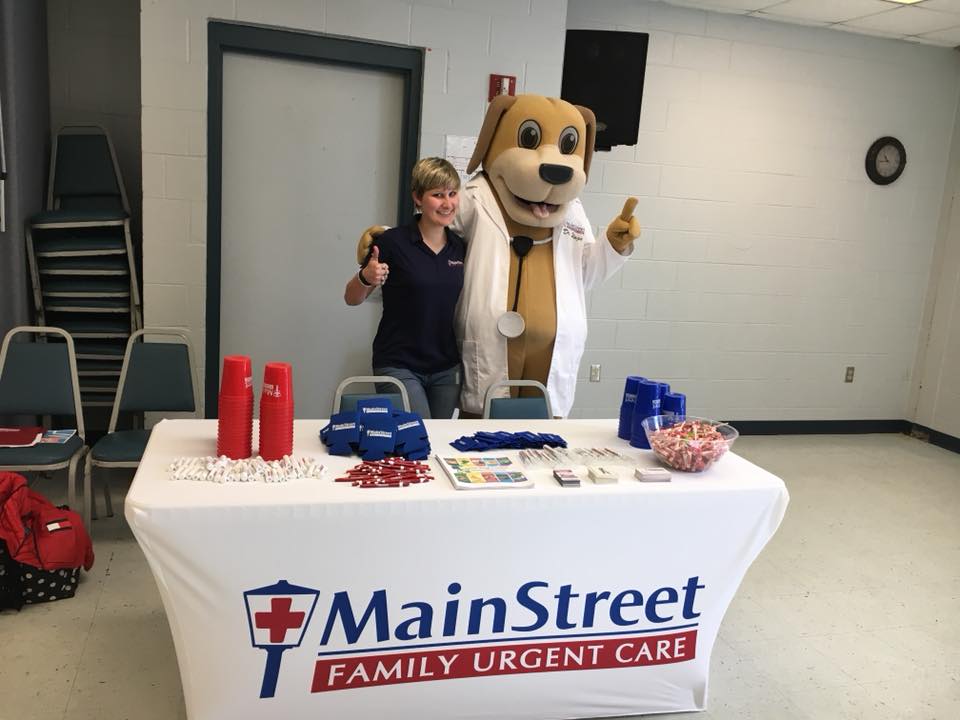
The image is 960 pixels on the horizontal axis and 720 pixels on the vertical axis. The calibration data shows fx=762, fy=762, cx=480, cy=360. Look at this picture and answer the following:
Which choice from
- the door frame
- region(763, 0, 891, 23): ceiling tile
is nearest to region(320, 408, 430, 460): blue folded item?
the door frame

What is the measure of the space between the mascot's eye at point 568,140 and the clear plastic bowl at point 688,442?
120 cm

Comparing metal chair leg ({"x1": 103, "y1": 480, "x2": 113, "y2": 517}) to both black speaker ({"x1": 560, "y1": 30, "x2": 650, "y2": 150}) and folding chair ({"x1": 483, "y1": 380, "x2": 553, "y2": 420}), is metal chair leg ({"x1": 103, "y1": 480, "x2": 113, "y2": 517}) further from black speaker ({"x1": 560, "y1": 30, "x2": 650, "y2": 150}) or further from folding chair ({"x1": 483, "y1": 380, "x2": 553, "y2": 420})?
black speaker ({"x1": 560, "y1": 30, "x2": 650, "y2": 150})

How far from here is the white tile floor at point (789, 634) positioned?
2043mm

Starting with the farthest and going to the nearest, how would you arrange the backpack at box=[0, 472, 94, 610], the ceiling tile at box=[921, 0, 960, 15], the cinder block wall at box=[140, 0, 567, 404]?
the ceiling tile at box=[921, 0, 960, 15]
the cinder block wall at box=[140, 0, 567, 404]
the backpack at box=[0, 472, 94, 610]

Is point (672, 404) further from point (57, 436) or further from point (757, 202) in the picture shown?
point (757, 202)

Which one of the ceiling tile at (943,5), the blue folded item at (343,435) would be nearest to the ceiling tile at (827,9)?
the ceiling tile at (943,5)

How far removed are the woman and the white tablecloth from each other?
2.26ft

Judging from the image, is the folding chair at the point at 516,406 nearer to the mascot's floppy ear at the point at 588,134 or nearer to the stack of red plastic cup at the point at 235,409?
the mascot's floppy ear at the point at 588,134

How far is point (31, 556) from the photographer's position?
93.2 inches

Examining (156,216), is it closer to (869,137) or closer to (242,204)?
(242,204)

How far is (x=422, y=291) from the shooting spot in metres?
2.61

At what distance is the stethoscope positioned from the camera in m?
2.76

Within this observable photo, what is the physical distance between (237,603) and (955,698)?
2.07 m

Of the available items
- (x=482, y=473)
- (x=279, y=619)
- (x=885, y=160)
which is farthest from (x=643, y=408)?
(x=885, y=160)
